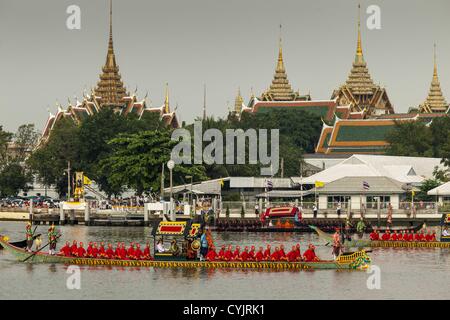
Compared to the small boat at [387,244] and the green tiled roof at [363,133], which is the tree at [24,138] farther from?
the small boat at [387,244]

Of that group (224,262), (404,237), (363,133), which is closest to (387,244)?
(404,237)

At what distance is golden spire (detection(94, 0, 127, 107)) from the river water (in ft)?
308

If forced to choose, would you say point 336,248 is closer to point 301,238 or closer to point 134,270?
point 134,270

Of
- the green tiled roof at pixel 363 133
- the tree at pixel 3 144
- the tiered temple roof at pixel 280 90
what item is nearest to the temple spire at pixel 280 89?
the tiered temple roof at pixel 280 90

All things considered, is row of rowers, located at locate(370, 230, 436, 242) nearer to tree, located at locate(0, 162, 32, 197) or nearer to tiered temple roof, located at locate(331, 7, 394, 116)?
Answer: tree, located at locate(0, 162, 32, 197)

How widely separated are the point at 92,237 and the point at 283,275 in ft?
86.0

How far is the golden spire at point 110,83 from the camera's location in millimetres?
165250

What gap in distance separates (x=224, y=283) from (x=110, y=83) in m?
107

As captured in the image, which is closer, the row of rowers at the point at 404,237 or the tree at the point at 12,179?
the row of rowers at the point at 404,237

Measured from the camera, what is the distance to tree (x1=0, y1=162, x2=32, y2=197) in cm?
12294

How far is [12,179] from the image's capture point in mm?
123250

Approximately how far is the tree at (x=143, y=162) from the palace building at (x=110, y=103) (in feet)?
131

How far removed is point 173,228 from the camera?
211 ft

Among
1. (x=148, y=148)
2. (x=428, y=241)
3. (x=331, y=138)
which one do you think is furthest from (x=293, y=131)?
(x=428, y=241)
